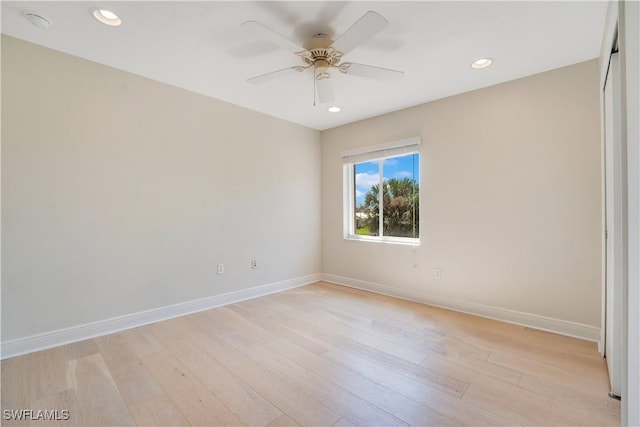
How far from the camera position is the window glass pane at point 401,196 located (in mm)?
3570

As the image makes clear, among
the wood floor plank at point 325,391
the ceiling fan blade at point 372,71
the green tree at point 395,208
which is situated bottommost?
the wood floor plank at point 325,391

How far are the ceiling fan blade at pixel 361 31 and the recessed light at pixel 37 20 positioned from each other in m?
2.05

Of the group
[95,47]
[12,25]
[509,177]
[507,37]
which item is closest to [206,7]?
[95,47]

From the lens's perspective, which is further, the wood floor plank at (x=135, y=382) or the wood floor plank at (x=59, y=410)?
the wood floor plank at (x=135, y=382)

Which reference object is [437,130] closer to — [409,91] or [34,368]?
[409,91]

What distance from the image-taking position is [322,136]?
4.62 meters

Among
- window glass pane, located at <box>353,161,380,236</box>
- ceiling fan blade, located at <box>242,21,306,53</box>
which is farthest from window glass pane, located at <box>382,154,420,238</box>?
ceiling fan blade, located at <box>242,21,306,53</box>

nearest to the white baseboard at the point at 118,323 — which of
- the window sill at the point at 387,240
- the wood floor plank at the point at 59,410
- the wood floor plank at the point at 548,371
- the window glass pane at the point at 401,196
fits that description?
the wood floor plank at the point at 59,410

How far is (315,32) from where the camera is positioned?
2.05 metres

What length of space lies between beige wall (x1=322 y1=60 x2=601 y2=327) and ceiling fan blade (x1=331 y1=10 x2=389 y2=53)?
73.7 inches

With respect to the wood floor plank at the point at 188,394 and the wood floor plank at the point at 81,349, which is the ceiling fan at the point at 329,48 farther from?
the wood floor plank at the point at 81,349

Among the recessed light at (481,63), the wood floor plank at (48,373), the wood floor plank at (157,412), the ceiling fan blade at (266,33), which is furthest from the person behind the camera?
the recessed light at (481,63)

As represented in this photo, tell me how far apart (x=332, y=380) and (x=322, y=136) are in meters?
3.66

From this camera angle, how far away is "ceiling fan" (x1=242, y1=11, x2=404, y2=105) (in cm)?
166
